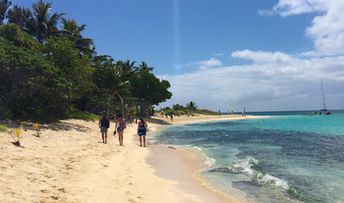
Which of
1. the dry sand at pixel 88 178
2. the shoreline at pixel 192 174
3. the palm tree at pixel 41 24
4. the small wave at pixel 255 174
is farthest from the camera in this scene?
the palm tree at pixel 41 24

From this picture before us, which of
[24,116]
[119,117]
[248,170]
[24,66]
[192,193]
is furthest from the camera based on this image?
[24,116]

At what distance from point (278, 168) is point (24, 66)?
18.1m

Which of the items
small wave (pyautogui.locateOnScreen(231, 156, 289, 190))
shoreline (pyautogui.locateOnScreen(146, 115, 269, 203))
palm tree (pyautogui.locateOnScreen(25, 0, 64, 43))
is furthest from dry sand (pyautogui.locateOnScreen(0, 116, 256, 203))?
palm tree (pyautogui.locateOnScreen(25, 0, 64, 43))

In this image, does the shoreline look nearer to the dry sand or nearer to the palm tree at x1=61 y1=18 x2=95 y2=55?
the dry sand

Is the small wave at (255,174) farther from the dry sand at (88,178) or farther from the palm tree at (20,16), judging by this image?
the palm tree at (20,16)

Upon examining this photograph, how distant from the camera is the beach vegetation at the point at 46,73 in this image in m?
25.6

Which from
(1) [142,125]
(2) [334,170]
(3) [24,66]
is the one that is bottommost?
(2) [334,170]

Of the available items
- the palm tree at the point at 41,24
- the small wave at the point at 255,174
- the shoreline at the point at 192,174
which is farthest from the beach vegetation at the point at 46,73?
the small wave at the point at 255,174

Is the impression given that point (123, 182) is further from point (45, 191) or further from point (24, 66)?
point (24, 66)

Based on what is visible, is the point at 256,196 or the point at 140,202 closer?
the point at 140,202

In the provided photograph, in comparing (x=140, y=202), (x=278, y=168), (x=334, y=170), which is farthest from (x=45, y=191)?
(x=334, y=170)

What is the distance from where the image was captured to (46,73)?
26.4 metres

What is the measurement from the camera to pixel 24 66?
25.1m

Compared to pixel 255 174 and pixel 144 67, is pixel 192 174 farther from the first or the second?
pixel 144 67
